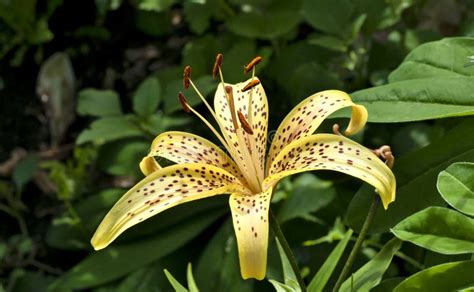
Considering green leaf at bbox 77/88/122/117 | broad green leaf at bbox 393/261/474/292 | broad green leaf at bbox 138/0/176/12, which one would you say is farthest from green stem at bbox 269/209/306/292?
broad green leaf at bbox 138/0/176/12

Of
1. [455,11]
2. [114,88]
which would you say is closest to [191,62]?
[114,88]

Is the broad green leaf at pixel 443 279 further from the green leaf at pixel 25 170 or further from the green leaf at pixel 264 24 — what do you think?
the green leaf at pixel 25 170

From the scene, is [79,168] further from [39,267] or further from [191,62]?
[191,62]

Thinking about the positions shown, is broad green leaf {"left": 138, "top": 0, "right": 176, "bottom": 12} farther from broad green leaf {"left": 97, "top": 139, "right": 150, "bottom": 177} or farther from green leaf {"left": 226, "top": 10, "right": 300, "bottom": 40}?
broad green leaf {"left": 97, "top": 139, "right": 150, "bottom": 177}

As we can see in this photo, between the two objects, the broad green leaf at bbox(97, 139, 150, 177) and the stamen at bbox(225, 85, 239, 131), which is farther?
the broad green leaf at bbox(97, 139, 150, 177)

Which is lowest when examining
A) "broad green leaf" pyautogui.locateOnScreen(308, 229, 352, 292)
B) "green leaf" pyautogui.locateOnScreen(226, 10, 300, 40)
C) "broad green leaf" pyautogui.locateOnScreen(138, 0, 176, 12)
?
"broad green leaf" pyautogui.locateOnScreen(308, 229, 352, 292)

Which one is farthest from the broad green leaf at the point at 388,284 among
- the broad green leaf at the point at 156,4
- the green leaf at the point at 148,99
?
the broad green leaf at the point at 156,4
